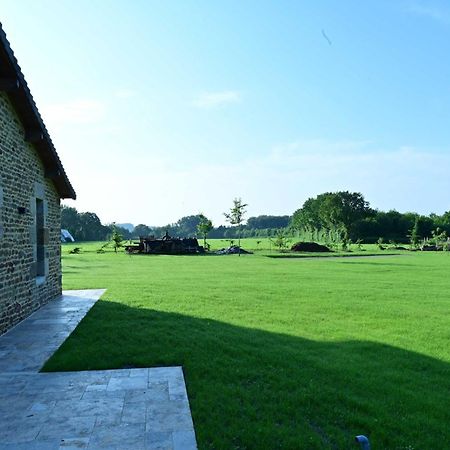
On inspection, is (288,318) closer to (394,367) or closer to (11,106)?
(394,367)

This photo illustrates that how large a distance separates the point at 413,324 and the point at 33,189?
10.5 m

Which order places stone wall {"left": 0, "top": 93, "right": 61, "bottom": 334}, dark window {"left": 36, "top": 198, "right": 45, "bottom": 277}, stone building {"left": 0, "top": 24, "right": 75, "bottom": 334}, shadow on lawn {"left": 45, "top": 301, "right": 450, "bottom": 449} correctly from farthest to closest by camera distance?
1. dark window {"left": 36, "top": 198, "right": 45, "bottom": 277}
2. stone wall {"left": 0, "top": 93, "right": 61, "bottom": 334}
3. stone building {"left": 0, "top": 24, "right": 75, "bottom": 334}
4. shadow on lawn {"left": 45, "top": 301, "right": 450, "bottom": 449}

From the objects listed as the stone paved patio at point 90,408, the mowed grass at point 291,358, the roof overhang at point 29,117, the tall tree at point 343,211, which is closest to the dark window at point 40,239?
the roof overhang at point 29,117

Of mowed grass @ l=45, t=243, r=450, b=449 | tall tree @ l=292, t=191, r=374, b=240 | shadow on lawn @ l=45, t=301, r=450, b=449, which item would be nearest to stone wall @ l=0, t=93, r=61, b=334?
mowed grass @ l=45, t=243, r=450, b=449

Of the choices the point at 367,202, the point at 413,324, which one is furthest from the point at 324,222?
the point at 413,324

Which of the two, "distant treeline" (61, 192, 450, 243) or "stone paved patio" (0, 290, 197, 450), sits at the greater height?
"distant treeline" (61, 192, 450, 243)

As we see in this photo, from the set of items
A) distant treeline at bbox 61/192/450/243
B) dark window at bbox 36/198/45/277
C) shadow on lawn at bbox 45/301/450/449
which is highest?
distant treeline at bbox 61/192/450/243

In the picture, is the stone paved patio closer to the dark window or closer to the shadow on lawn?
the shadow on lawn

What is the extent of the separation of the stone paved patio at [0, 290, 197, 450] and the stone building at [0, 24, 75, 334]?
106 inches

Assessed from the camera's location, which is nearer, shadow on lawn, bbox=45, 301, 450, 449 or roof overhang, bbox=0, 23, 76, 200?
shadow on lawn, bbox=45, 301, 450, 449

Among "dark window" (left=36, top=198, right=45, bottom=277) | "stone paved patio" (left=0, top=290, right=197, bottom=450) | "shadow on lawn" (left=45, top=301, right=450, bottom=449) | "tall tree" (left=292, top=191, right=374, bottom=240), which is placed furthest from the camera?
"tall tree" (left=292, top=191, right=374, bottom=240)

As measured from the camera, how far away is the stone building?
363 inches

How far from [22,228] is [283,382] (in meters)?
7.82

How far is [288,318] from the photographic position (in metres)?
10.6
